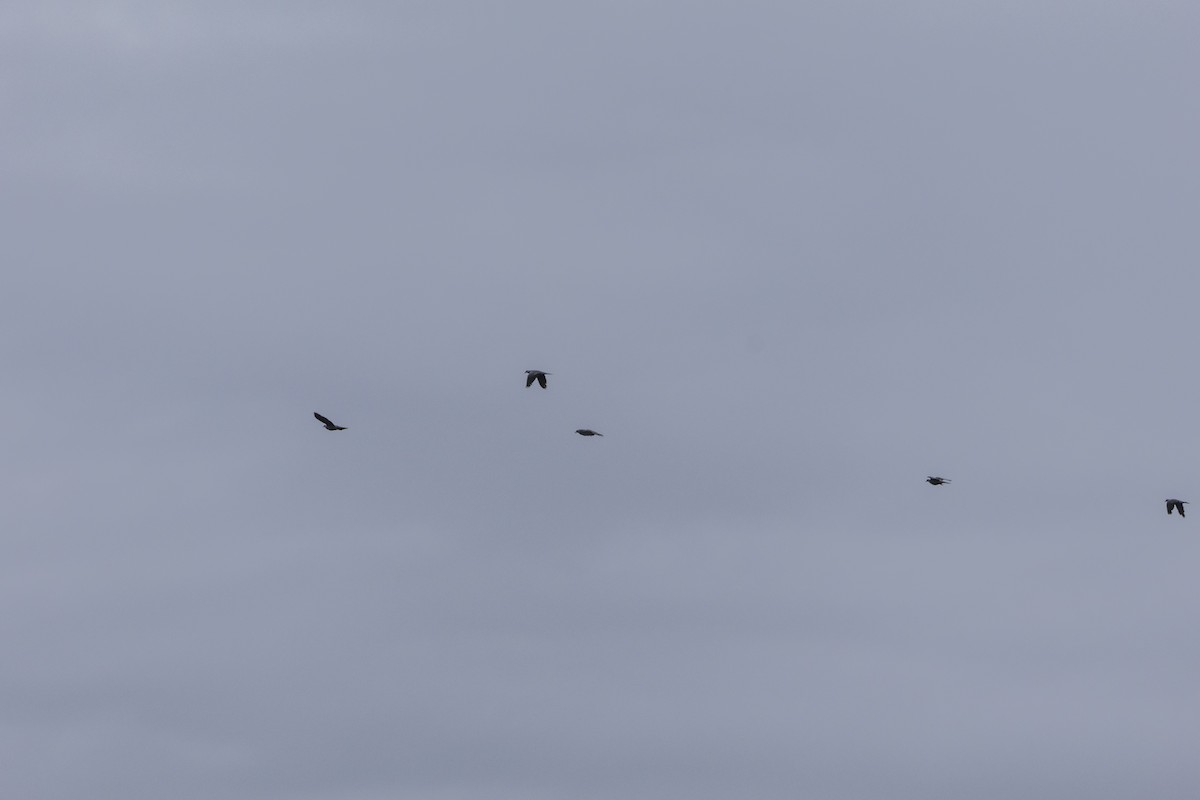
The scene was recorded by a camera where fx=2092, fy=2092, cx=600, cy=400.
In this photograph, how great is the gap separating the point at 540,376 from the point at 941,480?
43.3 metres

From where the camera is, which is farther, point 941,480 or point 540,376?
point 941,480

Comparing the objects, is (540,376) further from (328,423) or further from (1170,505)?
(1170,505)

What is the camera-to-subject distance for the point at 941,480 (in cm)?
19888

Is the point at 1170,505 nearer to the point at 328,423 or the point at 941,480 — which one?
the point at 941,480

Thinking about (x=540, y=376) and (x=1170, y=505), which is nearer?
(x=540, y=376)

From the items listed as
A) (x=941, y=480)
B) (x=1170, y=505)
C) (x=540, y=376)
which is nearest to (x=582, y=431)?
(x=540, y=376)

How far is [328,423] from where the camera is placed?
179 m

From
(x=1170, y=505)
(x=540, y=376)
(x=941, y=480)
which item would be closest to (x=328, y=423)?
(x=540, y=376)

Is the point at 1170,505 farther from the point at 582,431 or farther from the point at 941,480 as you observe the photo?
the point at 582,431

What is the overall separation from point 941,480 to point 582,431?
3666 cm

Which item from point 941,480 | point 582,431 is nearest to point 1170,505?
point 941,480

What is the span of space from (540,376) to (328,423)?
61.0 feet

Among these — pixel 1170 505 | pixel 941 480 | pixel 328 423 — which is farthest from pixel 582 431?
pixel 1170 505

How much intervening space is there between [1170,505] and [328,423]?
7703 cm
